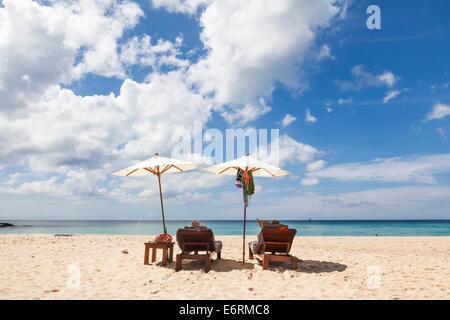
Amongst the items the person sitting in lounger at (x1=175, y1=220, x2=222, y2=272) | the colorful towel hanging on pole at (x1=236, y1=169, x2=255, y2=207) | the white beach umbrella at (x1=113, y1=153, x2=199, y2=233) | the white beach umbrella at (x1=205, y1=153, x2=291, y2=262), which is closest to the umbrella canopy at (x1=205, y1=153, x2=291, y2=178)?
the white beach umbrella at (x1=205, y1=153, x2=291, y2=262)

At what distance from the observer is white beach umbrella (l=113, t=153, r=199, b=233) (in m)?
7.56

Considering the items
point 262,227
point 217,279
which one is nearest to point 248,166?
point 262,227

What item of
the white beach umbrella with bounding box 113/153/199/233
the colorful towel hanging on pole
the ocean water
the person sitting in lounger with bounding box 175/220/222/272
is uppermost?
the white beach umbrella with bounding box 113/153/199/233

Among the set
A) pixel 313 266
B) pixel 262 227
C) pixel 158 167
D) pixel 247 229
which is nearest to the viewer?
pixel 262 227

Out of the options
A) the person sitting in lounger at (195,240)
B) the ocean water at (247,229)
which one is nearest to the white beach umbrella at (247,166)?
the person sitting in lounger at (195,240)

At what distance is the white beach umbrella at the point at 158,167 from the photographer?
298 inches

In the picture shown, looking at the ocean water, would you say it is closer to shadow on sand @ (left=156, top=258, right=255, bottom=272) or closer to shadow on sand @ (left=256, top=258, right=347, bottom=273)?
shadow on sand @ (left=256, top=258, right=347, bottom=273)

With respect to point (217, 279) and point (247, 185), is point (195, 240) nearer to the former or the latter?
point (217, 279)

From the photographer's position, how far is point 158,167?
8172 mm

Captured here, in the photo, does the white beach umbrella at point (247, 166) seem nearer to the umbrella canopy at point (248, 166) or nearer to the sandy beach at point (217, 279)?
the umbrella canopy at point (248, 166)

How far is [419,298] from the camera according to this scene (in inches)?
177
